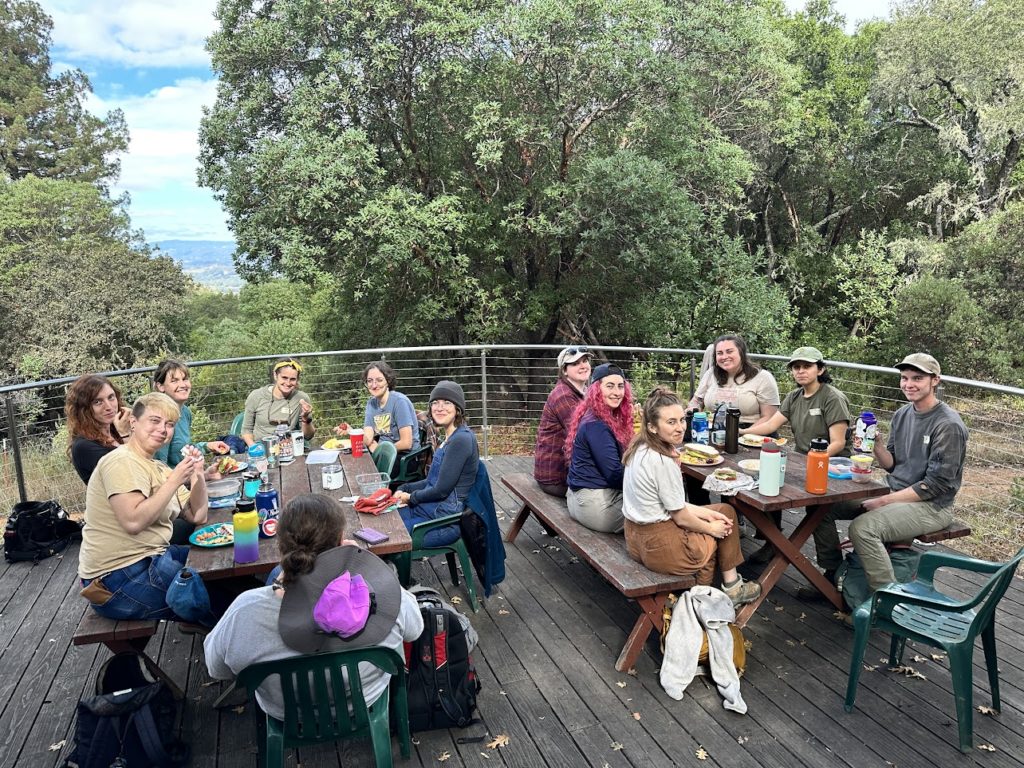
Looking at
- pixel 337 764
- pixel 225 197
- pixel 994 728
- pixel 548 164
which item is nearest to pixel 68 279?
pixel 225 197

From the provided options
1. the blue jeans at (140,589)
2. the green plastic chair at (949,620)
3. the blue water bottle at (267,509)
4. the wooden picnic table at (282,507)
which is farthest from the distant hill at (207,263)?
the green plastic chair at (949,620)

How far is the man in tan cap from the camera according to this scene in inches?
137

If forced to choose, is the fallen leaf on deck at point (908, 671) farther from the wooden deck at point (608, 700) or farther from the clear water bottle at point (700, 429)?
the clear water bottle at point (700, 429)

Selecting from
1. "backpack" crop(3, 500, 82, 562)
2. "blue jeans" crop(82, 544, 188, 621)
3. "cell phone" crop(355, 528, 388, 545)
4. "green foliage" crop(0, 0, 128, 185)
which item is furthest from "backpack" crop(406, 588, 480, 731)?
"green foliage" crop(0, 0, 128, 185)

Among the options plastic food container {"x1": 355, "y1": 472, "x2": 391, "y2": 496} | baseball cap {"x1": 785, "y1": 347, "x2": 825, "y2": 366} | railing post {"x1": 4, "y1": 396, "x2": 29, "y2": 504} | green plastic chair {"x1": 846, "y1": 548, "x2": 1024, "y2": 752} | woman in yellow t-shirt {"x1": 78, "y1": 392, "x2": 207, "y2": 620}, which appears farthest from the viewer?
railing post {"x1": 4, "y1": 396, "x2": 29, "y2": 504}

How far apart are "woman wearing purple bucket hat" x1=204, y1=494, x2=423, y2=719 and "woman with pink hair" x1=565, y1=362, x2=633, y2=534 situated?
1.68m

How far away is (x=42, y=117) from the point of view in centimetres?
2320

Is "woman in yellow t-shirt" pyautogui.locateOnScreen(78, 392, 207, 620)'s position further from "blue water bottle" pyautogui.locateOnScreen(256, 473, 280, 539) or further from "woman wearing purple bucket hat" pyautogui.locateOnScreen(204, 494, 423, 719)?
"woman wearing purple bucket hat" pyautogui.locateOnScreen(204, 494, 423, 719)

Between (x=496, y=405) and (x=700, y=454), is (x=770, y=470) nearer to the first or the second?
(x=700, y=454)

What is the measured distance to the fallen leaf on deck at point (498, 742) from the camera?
290cm

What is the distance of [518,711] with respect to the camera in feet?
10.2

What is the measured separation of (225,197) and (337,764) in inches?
449

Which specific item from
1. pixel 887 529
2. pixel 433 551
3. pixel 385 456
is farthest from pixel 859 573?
pixel 385 456

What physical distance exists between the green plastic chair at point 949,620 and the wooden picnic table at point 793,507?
50cm
